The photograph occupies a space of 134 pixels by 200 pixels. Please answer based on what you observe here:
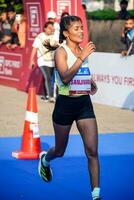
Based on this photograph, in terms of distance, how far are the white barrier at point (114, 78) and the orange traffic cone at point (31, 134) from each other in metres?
5.08

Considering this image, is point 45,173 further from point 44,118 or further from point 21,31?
point 21,31

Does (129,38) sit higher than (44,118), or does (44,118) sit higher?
(129,38)

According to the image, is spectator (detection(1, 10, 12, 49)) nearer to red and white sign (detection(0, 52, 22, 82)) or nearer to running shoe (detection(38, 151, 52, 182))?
red and white sign (detection(0, 52, 22, 82))

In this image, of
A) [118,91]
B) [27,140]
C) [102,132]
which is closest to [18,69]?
[118,91]

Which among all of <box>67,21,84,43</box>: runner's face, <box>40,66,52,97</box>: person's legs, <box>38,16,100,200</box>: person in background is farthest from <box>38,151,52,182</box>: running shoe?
<box>40,66,52,97</box>: person's legs

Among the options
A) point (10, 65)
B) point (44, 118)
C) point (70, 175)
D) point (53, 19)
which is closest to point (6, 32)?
point (10, 65)

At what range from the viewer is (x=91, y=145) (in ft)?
22.1

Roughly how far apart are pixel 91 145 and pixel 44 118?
622cm

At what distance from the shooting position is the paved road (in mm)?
11641

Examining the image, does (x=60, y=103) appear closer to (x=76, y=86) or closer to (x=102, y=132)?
(x=76, y=86)

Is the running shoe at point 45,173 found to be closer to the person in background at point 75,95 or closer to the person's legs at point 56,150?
the person's legs at point 56,150

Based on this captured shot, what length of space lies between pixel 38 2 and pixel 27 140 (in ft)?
26.7

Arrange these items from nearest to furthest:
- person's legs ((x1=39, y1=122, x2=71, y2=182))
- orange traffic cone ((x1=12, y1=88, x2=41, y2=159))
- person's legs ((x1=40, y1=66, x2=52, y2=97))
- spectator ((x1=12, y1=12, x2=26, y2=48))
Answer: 1. person's legs ((x1=39, y1=122, x2=71, y2=182))
2. orange traffic cone ((x1=12, y1=88, x2=41, y2=159))
3. person's legs ((x1=40, y1=66, x2=52, y2=97))
4. spectator ((x1=12, y1=12, x2=26, y2=48))

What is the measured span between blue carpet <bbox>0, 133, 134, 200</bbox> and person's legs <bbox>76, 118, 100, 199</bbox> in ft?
1.55
